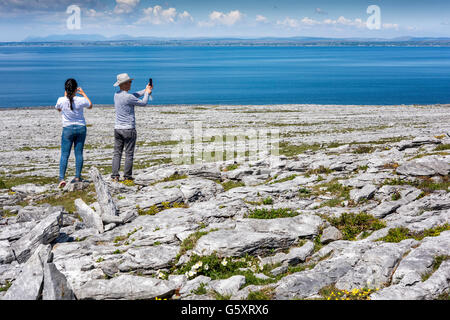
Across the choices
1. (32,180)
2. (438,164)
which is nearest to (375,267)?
(438,164)

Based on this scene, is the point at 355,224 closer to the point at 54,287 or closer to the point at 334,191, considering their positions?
the point at 334,191

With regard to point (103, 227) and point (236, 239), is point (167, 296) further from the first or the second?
point (103, 227)

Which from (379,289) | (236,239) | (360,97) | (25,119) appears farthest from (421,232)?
(360,97)

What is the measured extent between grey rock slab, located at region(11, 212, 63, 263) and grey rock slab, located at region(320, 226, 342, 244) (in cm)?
732

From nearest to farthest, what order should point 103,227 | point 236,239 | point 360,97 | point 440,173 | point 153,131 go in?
point 236,239 → point 103,227 → point 440,173 → point 153,131 → point 360,97

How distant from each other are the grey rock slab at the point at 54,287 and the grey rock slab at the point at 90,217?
4.19 metres

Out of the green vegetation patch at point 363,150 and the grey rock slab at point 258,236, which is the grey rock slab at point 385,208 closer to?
the grey rock slab at point 258,236

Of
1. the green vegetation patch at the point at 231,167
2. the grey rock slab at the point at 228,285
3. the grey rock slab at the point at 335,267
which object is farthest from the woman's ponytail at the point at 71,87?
the grey rock slab at the point at 335,267

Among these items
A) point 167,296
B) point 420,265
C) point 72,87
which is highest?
point 72,87

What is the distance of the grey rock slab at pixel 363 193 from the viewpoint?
12.2m

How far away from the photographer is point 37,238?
9938 millimetres

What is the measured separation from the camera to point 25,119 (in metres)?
63.1
